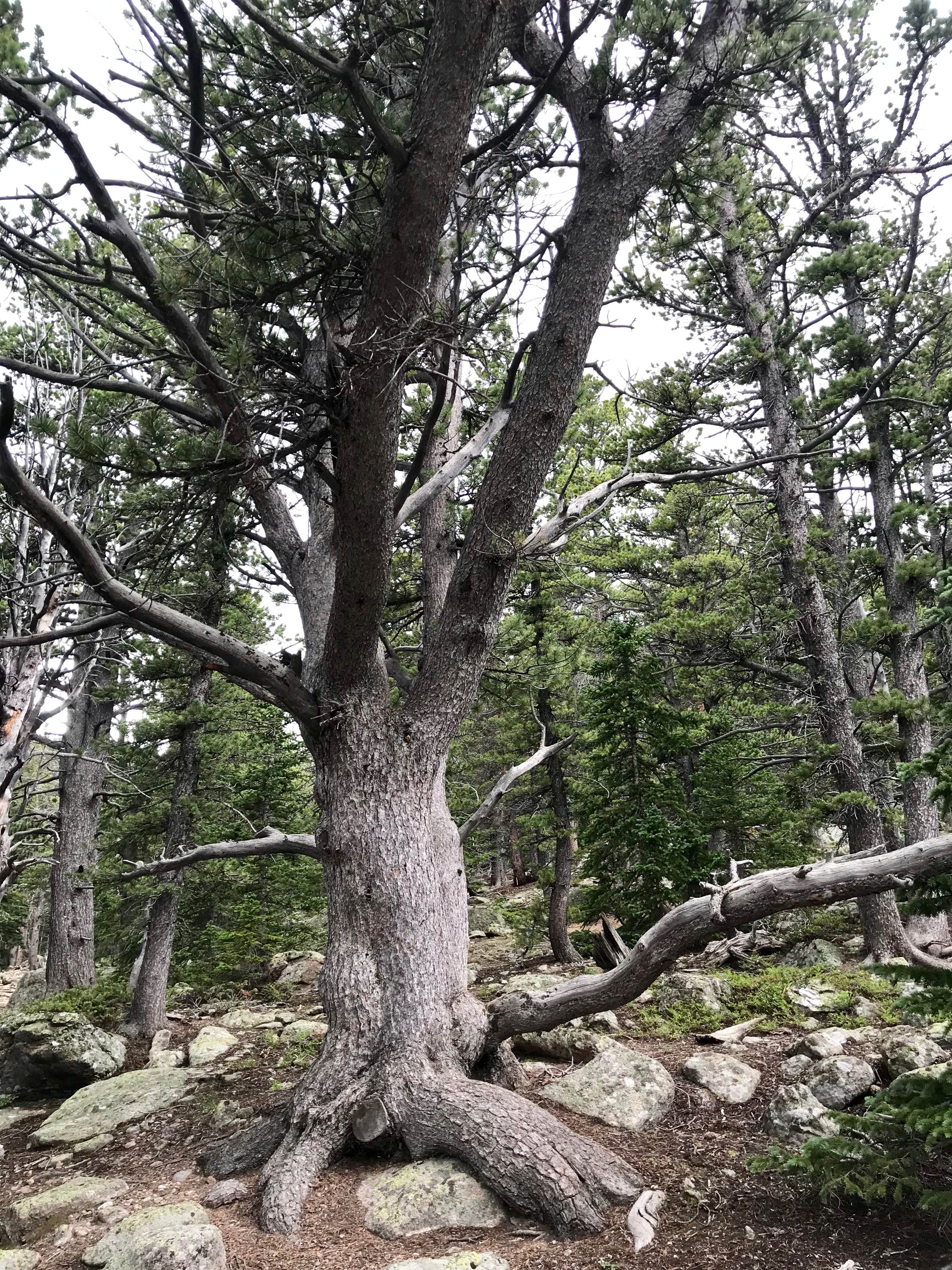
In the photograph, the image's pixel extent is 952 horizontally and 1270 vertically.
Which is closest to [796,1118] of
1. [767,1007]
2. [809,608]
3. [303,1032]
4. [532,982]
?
[767,1007]

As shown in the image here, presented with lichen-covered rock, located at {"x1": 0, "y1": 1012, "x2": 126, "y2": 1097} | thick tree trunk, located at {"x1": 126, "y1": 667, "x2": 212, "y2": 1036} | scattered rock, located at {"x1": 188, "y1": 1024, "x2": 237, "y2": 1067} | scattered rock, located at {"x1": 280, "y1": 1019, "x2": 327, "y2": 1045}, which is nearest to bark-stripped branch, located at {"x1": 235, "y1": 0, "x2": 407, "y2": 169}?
thick tree trunk, located at {"x1": 126, "y1": 667, "x2": 212, "y2": 1036}

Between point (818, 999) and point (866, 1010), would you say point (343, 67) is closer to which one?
point (866, 1010)

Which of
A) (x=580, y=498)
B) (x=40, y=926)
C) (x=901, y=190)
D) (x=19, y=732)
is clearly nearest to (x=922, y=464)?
(x=901, y=190)

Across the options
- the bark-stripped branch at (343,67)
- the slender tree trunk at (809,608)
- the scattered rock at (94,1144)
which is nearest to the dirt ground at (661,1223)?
the scattered rock at (94,1144)

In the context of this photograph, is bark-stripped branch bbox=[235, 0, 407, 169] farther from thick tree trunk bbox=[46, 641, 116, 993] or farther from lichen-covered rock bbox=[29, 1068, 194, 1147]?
thick tree trunk bbox=[46, 641, 116, 993]

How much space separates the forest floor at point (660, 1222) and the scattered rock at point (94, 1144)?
10cm

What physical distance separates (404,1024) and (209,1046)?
5118mm

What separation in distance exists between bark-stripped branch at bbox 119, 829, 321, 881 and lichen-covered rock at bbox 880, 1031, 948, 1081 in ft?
13.4

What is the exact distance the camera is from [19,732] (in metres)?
6.53

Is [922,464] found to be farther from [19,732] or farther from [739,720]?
[19,732]

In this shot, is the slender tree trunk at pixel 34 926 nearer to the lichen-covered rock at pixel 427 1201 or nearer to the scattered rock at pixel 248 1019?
the scattered rock at pixel 248 1019

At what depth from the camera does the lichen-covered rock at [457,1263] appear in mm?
3449

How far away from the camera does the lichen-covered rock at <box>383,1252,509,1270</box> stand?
345cm

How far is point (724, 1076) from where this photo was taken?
5445mm
